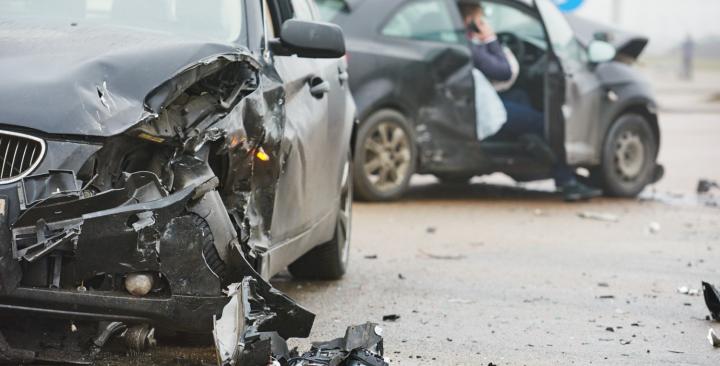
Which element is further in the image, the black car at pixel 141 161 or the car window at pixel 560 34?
the car window at pixel 560 34

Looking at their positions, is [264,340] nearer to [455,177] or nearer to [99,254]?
[99,254]

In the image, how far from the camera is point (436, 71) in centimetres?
1290

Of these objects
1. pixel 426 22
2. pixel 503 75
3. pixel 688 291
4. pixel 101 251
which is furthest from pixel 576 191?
pixel 101 251

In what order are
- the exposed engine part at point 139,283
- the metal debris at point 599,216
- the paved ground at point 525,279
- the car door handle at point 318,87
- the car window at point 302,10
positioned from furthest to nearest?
the metal debris at point 599,216
the car window at point 302,10
the car door handle at point 318,87
the paved ground at point 525,279
the exposed engine part at point 139,283

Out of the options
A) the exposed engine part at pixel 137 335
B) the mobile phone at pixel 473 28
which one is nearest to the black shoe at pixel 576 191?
the mobile phone at pixel 473 28

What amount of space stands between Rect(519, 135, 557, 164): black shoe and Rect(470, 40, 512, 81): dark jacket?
1.91ft

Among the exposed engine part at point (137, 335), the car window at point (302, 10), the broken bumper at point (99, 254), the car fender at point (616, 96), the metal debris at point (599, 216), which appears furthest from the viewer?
the car fender at point (616, 96)

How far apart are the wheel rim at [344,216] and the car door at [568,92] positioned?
4968mm

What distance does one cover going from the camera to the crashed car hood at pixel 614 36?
45.1 feet

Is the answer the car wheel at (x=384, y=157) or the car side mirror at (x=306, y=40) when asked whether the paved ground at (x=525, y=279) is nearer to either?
the car wheel at (x=384, y=157)

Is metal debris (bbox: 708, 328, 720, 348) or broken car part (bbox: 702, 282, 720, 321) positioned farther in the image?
broken car part (bbox: 702, 282, 720, 321)

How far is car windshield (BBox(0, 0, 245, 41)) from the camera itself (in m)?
6.28

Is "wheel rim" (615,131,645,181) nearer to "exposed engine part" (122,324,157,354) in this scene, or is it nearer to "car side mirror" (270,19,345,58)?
"car side mirror" (270,19,345,58)

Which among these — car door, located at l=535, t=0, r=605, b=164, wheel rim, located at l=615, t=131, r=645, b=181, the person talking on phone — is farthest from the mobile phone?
wheel rim, located at l=615, t=131, r=645, b=181
